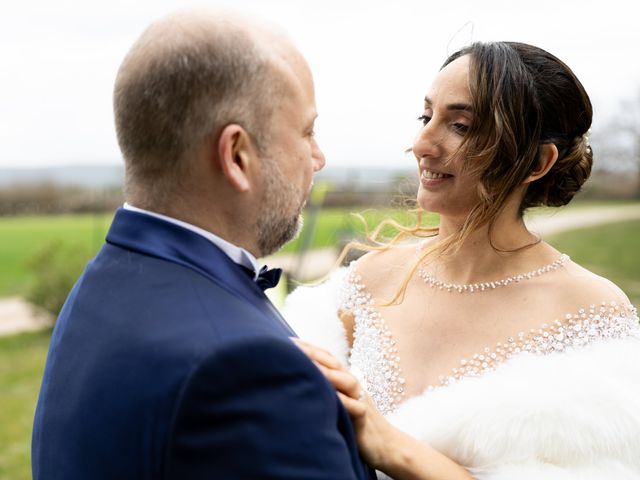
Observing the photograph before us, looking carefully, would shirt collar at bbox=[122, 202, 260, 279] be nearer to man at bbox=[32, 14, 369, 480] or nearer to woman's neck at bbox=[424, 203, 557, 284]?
man at bbox=[32, 14, 369, 480]

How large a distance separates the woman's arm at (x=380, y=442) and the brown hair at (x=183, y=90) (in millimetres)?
519

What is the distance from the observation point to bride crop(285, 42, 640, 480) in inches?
87.5

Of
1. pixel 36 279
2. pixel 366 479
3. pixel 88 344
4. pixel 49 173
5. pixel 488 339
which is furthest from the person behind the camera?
pixel 49 173

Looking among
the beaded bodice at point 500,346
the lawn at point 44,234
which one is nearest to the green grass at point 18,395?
the beaded bodice at point 500,346

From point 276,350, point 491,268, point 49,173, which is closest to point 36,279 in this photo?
point 491,268

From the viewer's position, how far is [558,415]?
222 cm

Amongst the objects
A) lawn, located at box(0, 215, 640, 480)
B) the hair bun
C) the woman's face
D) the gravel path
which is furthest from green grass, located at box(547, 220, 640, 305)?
the woman's face

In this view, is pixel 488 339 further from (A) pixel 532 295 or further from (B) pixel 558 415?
(B) pixel 558 415

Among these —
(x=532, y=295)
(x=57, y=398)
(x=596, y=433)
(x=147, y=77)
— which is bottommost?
(x=596, y=433)

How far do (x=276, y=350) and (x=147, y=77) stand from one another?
636 millimetres

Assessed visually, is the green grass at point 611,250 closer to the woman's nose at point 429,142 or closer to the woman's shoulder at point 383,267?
the woman's shoulder at point 383,267

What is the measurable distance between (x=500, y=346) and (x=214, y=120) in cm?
157

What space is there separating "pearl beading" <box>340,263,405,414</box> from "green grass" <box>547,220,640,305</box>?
43.8ft

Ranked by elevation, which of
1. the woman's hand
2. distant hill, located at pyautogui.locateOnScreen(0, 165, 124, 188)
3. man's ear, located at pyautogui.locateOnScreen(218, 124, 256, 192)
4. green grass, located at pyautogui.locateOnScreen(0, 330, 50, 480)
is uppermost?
man's ear, located at pyautogui.locateOnScreen(218, 124, 256, 192)
